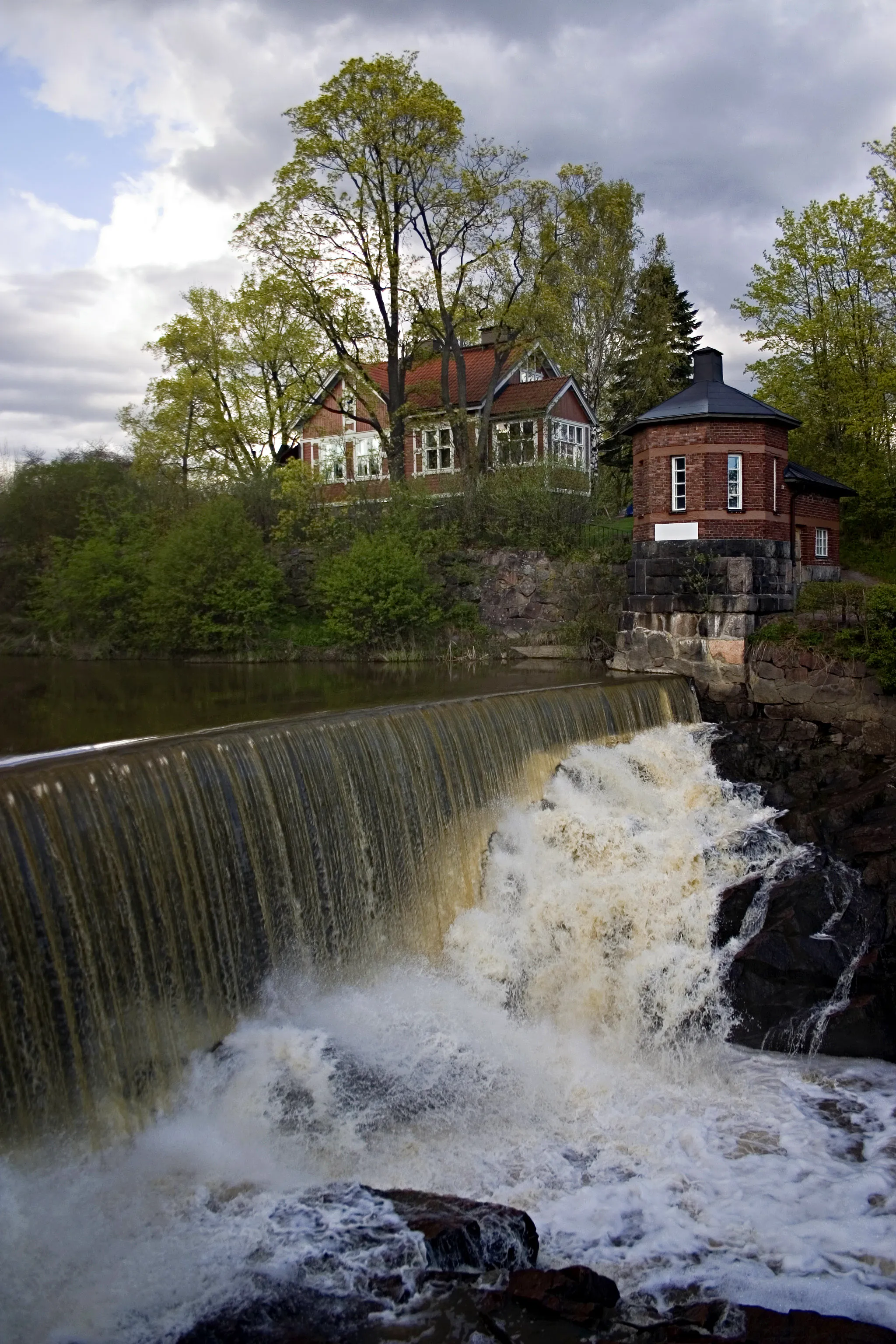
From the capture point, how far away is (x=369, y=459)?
30.8 meters

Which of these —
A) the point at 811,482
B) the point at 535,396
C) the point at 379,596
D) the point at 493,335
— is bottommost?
the point at 379,596

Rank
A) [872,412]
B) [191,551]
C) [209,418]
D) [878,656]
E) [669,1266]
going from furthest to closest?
[209,418] → [872,412] → [191,551] → [878,656] → [669,1266]

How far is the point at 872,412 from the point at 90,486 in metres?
22.5

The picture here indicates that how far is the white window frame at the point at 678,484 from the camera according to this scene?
65.5 feet

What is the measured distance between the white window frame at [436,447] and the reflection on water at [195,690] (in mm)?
10440

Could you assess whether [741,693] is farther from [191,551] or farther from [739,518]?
[191,551]

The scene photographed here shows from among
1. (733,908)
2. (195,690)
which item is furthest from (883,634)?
(195,690)

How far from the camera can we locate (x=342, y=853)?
10.6 metres

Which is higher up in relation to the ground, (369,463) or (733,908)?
(369,463)

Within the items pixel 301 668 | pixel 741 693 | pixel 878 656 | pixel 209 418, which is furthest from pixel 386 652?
pixel 209 418

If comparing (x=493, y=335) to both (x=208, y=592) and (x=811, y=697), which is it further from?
(x=811, y=697)

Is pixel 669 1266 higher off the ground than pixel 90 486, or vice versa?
pixel 90 486

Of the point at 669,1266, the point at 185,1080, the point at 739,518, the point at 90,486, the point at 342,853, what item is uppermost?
the point at 90,486

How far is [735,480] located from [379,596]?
858cm
